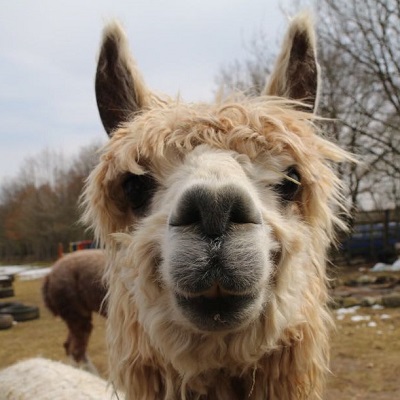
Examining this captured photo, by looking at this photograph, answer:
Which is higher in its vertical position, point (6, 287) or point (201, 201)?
point (201, 201)

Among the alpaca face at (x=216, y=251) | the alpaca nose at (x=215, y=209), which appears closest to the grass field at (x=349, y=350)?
the alpaca face at (x=216, y=251)

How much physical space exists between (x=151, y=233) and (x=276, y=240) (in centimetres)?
40

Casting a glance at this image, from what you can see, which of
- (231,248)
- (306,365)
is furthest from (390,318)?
(231,248)

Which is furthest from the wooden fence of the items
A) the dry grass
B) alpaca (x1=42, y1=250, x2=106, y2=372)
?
alpaca (x1=42, y1=250, x2=106, y2=372)

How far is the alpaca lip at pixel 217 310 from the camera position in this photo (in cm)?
136

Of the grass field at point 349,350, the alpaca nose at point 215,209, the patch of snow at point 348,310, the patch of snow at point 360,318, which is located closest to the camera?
the alpaca nose at point 215,209

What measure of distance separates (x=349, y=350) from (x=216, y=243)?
6.96 m

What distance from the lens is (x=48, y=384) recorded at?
3.09m

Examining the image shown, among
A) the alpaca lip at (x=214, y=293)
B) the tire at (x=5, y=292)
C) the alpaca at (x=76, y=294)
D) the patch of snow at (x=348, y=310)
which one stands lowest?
the tire at (x=5, y=292)

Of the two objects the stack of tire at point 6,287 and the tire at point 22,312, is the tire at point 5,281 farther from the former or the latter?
the tire at point 22,312

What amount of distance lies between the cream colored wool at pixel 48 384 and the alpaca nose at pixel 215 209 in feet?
5.57

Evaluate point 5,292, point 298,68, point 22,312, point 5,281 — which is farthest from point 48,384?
point 5,281

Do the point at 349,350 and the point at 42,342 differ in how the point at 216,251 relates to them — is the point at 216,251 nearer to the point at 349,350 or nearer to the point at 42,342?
the point at 349,350

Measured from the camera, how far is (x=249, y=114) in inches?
68.4
